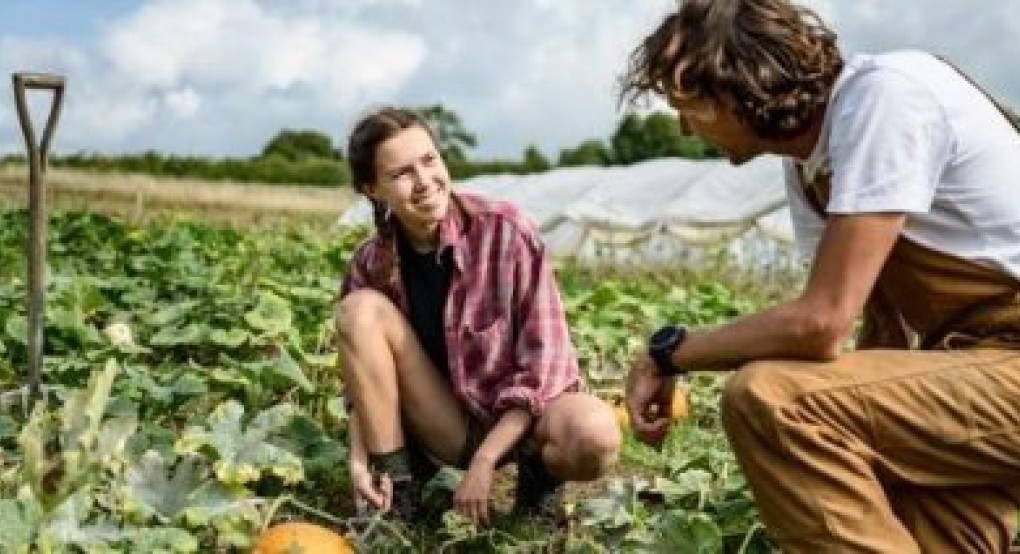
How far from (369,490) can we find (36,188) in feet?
4.03

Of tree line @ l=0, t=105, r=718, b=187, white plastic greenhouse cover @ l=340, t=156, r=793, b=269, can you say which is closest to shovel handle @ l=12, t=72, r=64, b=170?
white plastic greenhouse cover @ l=340, t=156, r=793, b=269

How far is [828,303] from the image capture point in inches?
104

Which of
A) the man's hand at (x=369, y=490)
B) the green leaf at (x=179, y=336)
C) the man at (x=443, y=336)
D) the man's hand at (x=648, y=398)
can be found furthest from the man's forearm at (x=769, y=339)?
the green leaf at (x=179, y=336)

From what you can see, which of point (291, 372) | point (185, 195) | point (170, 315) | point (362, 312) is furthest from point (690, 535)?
point (185, 195)

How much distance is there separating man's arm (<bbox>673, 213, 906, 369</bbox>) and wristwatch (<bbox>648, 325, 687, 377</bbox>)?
0.13 m

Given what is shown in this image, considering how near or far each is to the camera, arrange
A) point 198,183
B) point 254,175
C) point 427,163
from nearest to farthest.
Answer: point 427,163, point 198,183, point 254,175

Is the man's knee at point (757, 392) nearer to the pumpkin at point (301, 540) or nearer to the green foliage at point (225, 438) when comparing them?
the green foliage at point (225, 438)

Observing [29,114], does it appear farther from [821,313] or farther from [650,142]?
[650,142]

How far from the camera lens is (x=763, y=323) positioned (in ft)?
8.99

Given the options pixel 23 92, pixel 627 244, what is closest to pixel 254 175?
pixel 627 244

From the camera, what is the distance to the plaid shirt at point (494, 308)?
141 inches

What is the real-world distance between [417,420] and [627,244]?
36.1 feet

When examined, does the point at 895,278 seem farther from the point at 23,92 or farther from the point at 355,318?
the point at 23,92

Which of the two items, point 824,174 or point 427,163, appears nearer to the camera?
point 824,174
